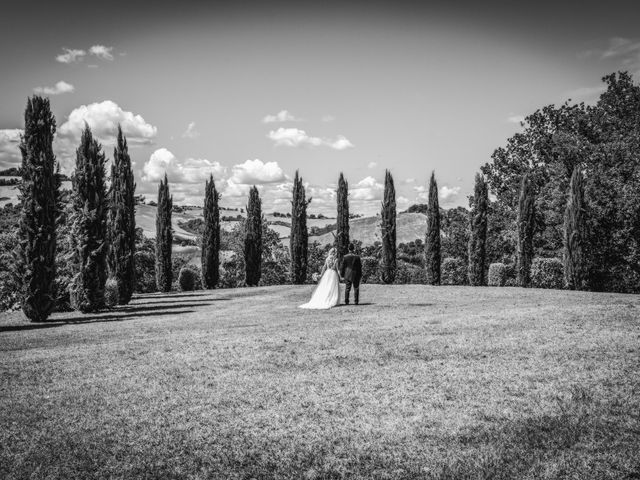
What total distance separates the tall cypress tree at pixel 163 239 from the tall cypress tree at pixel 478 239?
22389 mm

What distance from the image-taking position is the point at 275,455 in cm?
555

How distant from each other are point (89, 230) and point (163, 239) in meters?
15.6

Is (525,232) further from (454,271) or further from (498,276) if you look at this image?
(454,271)

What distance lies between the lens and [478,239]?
33125 millimetres

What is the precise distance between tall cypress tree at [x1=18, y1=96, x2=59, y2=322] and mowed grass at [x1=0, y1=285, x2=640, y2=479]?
6.66m

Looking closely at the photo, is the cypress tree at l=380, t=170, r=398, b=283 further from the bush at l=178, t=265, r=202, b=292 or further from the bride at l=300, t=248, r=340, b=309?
the bride at l=300, t=248, r=340, b=309

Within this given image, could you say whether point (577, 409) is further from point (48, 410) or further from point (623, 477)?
point (48, 410)

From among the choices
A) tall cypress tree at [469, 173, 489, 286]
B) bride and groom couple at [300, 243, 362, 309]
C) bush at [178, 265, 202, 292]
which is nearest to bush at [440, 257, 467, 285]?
tall cypress tree at [469, 173, 489, 286]

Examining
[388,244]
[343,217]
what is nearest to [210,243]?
[343,217]

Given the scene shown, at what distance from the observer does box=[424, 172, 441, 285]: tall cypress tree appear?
34.2 meters

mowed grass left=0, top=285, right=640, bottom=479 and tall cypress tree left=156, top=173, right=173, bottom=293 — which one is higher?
tall cypress tree left=156, top=173, right=173, bottom=293

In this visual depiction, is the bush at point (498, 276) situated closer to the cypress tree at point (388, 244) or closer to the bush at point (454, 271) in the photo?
the bush at point (454, 271)

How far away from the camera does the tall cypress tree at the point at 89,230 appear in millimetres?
21656

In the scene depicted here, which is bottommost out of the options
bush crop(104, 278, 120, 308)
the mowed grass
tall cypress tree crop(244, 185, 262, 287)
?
the mowed grass
